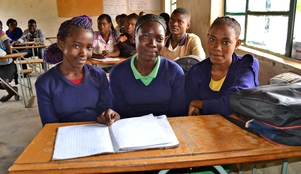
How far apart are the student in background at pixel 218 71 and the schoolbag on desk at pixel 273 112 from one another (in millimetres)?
257

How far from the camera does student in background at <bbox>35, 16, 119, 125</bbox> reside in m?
1.35

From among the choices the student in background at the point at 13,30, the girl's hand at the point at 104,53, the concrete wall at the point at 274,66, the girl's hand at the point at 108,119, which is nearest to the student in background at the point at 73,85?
the girl's hand at the point at 108,119

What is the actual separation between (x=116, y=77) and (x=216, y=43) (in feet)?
1.93

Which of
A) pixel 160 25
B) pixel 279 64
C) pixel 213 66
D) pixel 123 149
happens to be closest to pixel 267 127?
pixel 123 149

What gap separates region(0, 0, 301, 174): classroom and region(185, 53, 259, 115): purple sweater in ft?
1.40

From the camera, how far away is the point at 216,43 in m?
1.46

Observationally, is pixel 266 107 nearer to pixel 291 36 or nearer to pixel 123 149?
pixel 123 149

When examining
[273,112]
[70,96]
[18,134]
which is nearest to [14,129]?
[18,134]

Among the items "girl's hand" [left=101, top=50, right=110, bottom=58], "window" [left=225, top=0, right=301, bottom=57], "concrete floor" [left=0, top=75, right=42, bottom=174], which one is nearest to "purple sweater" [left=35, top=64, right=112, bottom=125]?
"concrete floor" [left=0, top=75, right=42, bottom=174]

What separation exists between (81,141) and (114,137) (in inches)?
4.6

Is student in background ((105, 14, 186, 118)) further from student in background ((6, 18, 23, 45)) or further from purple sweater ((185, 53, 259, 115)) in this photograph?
student in background ((6, 18, 23, 45))

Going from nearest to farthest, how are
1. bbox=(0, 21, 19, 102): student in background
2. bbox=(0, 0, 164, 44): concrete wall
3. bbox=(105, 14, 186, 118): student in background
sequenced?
bbox=(105, 14, 186, 118): student in background → bbox=(0, 21, 19, 102): student in background → bbox=(0, 0, 164, 44): concrete wall

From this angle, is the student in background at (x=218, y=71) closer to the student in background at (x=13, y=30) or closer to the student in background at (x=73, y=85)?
the student in background at (x=73, y=85)

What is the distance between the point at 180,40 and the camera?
2.82m
